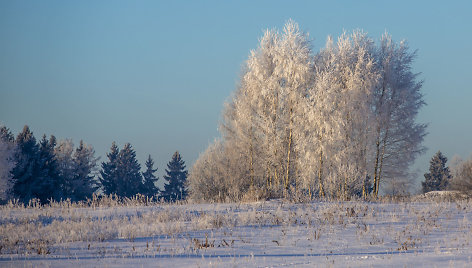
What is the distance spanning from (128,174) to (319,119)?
160ft

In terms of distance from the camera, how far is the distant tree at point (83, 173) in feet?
192

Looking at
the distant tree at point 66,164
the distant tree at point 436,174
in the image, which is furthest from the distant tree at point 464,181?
the distant tree at point 66,164

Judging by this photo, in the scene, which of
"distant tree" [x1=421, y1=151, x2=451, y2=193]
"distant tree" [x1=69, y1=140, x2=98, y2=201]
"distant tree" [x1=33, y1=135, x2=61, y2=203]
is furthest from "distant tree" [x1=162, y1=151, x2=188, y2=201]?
"distant tree" [x1=421, y1=151, x2=451, y2=193]

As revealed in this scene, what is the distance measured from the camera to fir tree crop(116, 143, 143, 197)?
221 ft

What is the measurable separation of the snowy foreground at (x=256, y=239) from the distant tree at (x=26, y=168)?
34.2 meters

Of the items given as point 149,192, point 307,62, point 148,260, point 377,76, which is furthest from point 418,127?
point 149,192

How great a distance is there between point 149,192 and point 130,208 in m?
53.5

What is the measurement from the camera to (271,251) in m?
9.60

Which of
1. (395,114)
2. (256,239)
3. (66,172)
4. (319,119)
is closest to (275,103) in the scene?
(319,119)

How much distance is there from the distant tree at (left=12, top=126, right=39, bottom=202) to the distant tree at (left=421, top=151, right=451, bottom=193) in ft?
154

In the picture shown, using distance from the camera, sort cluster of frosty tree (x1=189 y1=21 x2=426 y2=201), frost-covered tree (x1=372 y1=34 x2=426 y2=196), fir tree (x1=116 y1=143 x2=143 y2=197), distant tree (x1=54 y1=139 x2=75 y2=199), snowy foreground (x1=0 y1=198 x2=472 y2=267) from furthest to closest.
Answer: fir tree (x1=116 y1=143 x2=143 y2=197), distant tree (x1=54 y1=139 x2=75 y2=199), frost-covered tree (x1=372 y1=34 x2=426 y2=196), cluster of frosty tree (x1=189 y1=21 x2=426 y2=201), snowy foreground (x1=0 y1=198 x2=472 y2=267)

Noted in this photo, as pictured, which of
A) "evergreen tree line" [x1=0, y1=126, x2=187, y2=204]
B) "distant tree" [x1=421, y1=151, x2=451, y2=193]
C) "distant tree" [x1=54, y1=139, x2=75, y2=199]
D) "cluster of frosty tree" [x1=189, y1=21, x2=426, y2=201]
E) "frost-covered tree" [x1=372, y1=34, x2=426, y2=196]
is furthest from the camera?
"distant tree" [x1=421, y1=151, x2=451, y2=193]

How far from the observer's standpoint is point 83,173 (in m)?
61.2

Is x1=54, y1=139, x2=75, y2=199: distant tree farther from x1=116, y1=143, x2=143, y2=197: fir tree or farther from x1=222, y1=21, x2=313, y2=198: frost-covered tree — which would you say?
x1=222, y1=21, x2=313, y2=198: frost-covered tree
